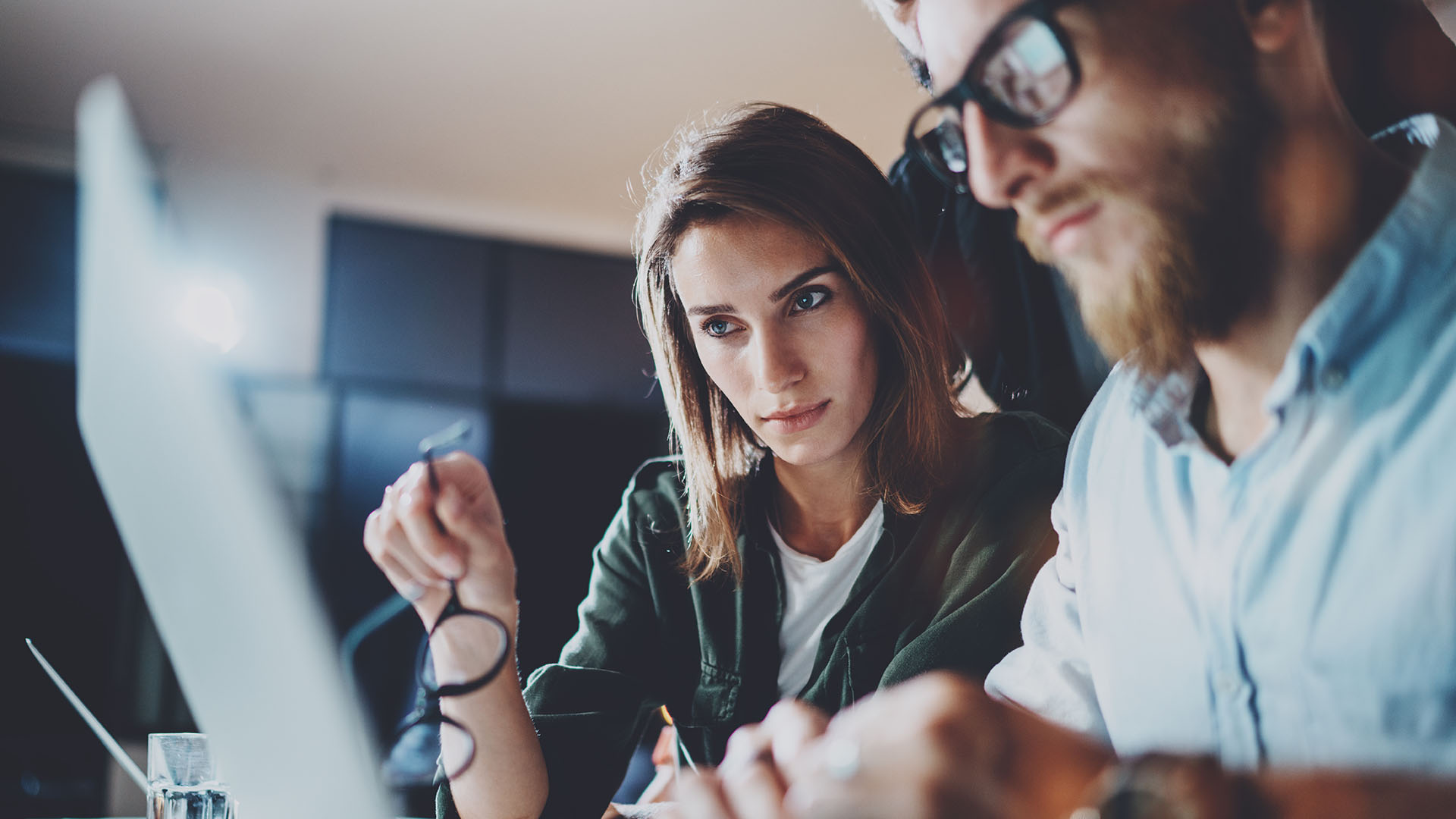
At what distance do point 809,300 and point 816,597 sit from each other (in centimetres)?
38

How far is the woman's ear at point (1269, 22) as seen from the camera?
677 mm

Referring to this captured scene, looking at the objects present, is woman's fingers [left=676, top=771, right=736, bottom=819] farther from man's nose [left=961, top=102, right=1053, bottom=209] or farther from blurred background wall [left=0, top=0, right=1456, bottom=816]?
blurred background wall [left=0, top=0, right=1456, bottom=816]

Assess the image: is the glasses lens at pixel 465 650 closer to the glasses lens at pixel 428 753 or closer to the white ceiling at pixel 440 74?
the glasses lens at pixel 428 753

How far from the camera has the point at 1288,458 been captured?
2.27ft

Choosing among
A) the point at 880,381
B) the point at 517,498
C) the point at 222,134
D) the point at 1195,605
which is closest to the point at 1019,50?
the point at 1195,605

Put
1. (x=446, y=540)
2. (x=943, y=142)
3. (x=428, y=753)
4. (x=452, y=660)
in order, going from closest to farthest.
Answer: (x=943, y=142) → (x=446, y=540) → (x=452, y=660) → (x=428, y=753)

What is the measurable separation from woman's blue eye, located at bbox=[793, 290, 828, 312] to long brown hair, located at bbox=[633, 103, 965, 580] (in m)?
0.04

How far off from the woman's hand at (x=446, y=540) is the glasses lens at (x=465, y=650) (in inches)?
1.4

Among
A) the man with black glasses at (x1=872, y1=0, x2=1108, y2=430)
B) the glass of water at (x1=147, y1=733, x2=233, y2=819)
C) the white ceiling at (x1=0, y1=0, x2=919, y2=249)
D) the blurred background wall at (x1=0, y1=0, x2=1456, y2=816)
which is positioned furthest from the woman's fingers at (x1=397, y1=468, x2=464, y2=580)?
the white ceiling at (x1=0, y1=0, x2=919, y2=249)

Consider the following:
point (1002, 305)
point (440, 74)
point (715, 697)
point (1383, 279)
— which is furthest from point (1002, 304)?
point (440, 74)

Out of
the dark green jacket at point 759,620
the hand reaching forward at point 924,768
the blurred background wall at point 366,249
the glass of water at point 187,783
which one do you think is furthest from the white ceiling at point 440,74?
the hand reaching forward at point 924,768

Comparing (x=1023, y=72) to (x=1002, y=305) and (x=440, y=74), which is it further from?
(x=440, y=74)

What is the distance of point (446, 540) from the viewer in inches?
36.0

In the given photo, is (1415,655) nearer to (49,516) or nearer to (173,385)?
(173,385)
